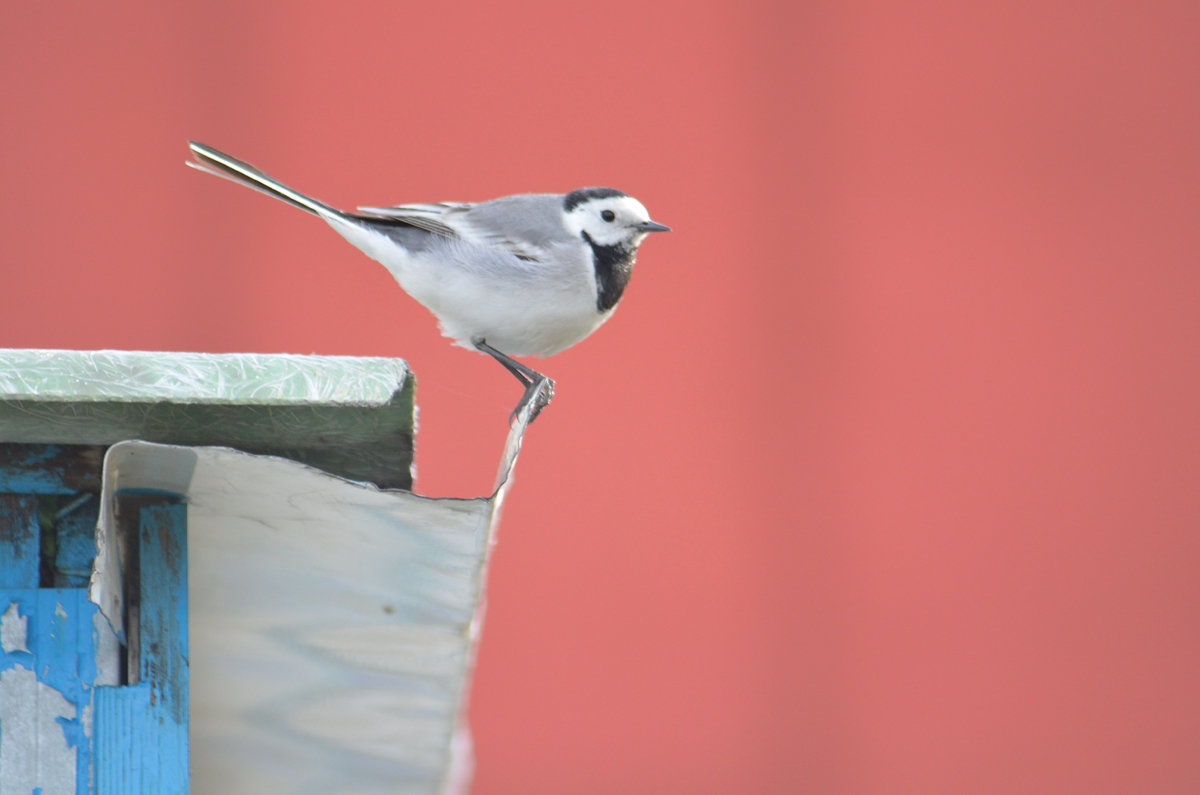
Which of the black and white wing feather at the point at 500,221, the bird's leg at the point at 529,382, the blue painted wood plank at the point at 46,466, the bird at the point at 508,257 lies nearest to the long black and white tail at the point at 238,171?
the bird at the point at 508,257

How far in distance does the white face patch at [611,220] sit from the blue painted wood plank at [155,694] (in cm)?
95

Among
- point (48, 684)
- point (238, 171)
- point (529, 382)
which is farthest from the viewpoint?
point (529, 382)

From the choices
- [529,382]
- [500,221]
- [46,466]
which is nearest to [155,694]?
[46,466]

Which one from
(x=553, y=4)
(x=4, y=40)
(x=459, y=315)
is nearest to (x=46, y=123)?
(x=4, y=40)

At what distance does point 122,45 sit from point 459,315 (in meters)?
1.85

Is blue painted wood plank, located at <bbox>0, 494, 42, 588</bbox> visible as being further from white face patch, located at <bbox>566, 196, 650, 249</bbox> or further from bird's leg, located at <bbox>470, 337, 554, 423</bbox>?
white face patch, located at <bbox>566, 196, 650, 249</bbox>

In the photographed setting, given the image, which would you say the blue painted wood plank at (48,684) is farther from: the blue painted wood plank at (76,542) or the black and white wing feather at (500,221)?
the black and white wing feather at (500,221)

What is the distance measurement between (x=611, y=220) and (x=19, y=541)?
1.05m

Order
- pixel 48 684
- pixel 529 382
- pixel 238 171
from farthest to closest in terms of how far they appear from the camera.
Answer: pixel 529 382 < pixel 238 171 < pixel 48 684

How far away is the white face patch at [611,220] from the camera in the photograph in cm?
179

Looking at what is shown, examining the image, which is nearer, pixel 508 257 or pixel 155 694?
pixel 155 694

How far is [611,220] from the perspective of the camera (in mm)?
1795

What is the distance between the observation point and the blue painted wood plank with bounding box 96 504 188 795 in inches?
37.3

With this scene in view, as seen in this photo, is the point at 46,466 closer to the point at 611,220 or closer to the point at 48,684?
the point at 48,684
